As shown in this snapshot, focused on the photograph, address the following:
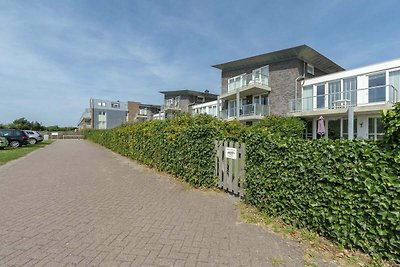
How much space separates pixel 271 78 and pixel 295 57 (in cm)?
286

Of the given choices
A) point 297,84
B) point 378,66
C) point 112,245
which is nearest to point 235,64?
point 297,84

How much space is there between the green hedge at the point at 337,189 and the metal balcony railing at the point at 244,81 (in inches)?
776

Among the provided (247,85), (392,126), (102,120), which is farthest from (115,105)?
(392,126)

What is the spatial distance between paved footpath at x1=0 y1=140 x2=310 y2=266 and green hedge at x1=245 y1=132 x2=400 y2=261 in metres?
0.63

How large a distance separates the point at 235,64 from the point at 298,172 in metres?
24.3

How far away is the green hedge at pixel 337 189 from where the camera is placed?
2.83 m

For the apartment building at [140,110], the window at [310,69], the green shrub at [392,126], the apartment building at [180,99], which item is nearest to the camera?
the green shrub at [392,126]

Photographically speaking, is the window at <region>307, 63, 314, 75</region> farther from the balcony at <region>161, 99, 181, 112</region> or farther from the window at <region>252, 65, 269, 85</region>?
the balcony at <region>161, 99, 181, 112</region>

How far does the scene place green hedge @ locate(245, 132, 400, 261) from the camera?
2832 millimetres

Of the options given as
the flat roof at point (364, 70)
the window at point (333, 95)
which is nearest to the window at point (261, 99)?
the flat roof at point (364, 70)

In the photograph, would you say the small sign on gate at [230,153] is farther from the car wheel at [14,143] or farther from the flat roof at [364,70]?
the car wheel at [14,143]

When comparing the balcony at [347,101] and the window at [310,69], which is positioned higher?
the window at [310,69]

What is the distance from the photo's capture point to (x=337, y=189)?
328 cm

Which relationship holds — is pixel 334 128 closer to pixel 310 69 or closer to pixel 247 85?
pixel 310 69
